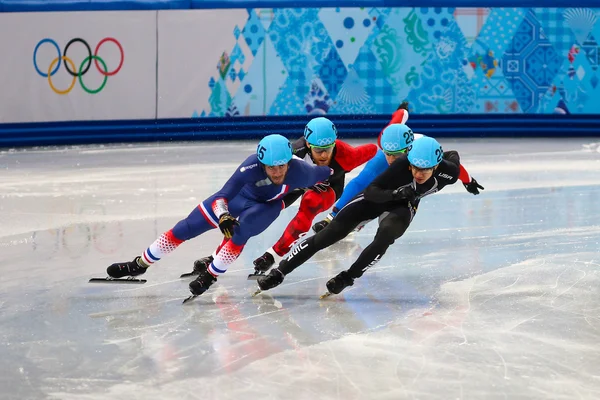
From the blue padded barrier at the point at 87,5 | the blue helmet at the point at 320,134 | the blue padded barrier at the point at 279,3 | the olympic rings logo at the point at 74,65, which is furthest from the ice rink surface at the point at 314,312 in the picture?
the blue padded barrier at the point at 279,3

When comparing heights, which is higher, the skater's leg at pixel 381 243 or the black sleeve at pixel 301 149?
the black sleeve at pixel 301 149

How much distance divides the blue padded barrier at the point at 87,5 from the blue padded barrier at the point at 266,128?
5.21ft

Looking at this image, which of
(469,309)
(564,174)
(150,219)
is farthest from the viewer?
(564,174)

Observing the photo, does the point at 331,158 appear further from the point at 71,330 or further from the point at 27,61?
the point at 27,61

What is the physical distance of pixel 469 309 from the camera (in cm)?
548

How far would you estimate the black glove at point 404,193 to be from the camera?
561 cm

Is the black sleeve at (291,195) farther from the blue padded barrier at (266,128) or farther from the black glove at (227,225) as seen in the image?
the blue padded barrier at (266,128)

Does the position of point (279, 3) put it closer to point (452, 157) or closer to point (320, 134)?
point (320, 134)

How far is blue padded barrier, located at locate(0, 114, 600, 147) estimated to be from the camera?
13.8 meters

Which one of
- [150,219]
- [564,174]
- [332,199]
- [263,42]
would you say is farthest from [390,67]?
[332,199]

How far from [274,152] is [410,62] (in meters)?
9.57

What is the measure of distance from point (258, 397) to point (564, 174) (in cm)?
776

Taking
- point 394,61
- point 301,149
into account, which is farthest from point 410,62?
point 301,149

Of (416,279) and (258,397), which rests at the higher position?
(258,397)
